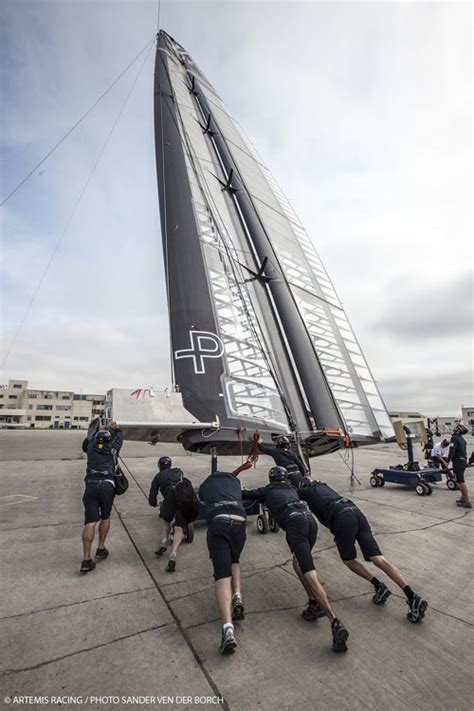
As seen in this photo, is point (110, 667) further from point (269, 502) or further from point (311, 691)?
point (269, 502)

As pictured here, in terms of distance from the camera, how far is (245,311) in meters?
8.51

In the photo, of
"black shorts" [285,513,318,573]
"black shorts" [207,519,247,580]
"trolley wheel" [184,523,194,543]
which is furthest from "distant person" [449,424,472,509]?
"black shorts" [207,519,247,580]

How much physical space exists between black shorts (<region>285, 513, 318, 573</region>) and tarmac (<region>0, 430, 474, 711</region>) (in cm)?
48

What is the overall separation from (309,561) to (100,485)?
2697mm

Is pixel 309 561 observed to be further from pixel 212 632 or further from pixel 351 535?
pixel 212 632

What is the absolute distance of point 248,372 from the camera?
7.39m

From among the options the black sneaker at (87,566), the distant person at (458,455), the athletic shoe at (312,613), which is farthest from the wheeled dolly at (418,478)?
the black sneaker at (87,566)

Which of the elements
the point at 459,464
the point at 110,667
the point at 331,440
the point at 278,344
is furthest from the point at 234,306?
the point at 110,667

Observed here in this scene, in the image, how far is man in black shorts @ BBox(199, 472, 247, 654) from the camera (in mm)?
2742

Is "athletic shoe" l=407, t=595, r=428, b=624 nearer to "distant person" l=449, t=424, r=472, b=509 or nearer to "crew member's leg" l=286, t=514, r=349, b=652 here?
"crew member's leg" l=286, t=514, r=349, b=652

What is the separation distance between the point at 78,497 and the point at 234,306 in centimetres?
568

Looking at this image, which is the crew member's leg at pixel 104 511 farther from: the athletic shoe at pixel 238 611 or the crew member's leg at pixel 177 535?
the athletic shoe at pixel 238 611

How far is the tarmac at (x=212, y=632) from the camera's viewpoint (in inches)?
81.4

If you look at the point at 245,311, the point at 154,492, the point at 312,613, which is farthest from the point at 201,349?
the point at 312,613
